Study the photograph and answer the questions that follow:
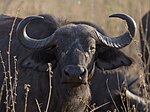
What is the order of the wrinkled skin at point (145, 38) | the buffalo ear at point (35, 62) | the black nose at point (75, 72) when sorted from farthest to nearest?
the wrinkled skin at point (145, 38) → the buffalo ear at point (35, 62) → the black nose at point (75, 72)

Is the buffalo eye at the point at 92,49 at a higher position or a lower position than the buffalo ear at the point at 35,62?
higher

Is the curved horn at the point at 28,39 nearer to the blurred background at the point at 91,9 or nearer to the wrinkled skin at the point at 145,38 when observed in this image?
the wrinkled skin at the point at 145,38

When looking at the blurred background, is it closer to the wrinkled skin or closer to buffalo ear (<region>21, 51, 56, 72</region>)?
the wrinkled skin

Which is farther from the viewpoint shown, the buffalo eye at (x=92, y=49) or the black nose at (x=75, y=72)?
the buffalo eye at (x=92, y=49)

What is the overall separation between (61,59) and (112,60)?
2.76ft

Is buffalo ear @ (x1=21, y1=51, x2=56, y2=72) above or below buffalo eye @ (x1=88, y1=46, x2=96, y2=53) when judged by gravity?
below

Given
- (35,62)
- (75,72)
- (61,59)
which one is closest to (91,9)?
(35,62)

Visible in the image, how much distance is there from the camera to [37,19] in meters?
9.08

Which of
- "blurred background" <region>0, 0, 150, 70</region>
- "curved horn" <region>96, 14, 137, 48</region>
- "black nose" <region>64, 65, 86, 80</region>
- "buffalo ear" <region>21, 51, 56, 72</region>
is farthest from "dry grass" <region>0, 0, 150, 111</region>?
"black nose" <region>64, 65, 86, 80</region>

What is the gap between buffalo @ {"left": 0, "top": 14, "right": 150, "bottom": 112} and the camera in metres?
8.41

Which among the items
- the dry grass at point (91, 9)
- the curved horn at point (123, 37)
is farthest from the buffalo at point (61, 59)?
the dry grass at point (91, 9)

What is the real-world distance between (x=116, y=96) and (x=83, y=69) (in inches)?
90.6

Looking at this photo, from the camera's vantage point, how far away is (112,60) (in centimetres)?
915

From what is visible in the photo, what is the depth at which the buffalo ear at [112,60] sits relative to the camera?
906 cm
